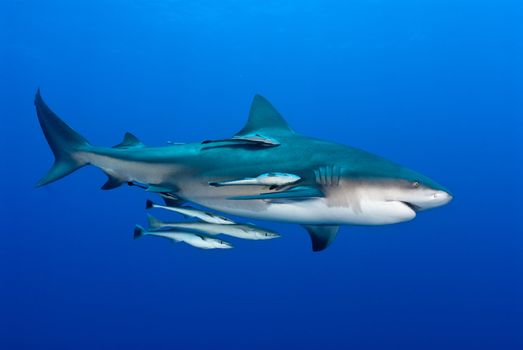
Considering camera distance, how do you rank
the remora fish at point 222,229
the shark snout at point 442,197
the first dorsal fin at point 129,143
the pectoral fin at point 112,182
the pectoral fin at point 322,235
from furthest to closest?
1. the first dorsal fin at point 129,143
2. the pectoral fin at point 112,182
3. the remora fish at point 222,229
4. the pectoral fin at point 322,235
5. the shark snout at point 442,197

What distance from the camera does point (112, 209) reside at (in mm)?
37281

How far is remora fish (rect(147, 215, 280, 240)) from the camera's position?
13.4 ft

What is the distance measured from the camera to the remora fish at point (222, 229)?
4094 mm

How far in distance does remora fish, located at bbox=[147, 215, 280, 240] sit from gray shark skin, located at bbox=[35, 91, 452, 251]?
30 cm

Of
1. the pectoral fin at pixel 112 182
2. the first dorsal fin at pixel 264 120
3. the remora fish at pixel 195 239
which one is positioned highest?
the first dorsal fin at pixel 264 120

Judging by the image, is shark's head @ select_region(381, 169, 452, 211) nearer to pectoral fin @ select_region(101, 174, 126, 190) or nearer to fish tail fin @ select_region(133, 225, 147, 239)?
pectoral fin @ select_region(101, 174, 126, 190)

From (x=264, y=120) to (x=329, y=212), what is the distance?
4.90 feet

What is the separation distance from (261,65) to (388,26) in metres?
10.9

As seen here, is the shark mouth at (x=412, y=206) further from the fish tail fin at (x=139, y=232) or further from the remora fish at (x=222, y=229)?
the fish tail fin at (x=139, y=232)

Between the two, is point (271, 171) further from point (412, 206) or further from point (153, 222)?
point (153, 222)

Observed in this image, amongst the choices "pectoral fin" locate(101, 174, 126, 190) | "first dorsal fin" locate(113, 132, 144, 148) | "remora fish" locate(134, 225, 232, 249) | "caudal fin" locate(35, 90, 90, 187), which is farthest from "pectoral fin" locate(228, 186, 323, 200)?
"caudal fin" locate(35, 90, 90, 187)

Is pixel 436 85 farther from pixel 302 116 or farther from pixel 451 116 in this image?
pixel 302 116

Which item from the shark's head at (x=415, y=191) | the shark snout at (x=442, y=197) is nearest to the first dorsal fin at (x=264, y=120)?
the shark's head at (x=415, y=191)

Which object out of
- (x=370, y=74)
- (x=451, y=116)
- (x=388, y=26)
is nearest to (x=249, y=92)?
(x=370, y=74)
